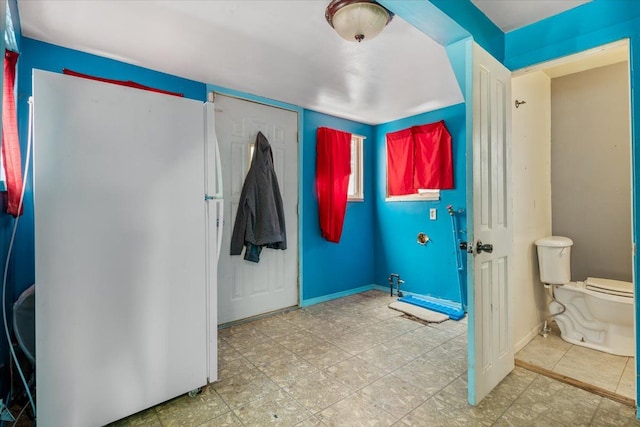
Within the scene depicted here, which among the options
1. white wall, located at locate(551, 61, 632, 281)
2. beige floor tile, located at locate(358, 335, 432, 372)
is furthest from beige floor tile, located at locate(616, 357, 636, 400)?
beige floor tile, located at locate(358, 335, 432, 372)

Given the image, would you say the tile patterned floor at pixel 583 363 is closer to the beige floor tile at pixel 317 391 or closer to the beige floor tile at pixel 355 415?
the beige floor tile at pixel 355 415

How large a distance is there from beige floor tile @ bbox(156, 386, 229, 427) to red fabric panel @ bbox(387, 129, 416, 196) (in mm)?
2934

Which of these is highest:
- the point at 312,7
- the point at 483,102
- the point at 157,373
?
the point at 312,7

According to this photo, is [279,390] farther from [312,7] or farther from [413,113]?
[413,113]

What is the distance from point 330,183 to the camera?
3598mm

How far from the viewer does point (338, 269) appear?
3.84 m

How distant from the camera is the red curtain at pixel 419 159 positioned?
3.42 m

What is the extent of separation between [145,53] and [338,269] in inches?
114

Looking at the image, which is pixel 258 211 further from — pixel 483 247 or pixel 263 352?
pixel 483 247

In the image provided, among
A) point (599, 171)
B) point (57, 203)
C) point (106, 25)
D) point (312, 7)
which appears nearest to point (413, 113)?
point (599, 171)

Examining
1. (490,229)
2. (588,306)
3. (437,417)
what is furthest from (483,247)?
(588,306)

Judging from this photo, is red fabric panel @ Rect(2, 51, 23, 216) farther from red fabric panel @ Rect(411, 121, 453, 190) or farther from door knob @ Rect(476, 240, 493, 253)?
red fabric panel @ Rect(411, 121, 453, 190)

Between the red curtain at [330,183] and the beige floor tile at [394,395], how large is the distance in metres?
1.90

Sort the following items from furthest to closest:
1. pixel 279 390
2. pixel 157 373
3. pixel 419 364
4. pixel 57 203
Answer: pixel 419 364 < pixel 279 390 < pixel 157 373 < pixel 57 203
